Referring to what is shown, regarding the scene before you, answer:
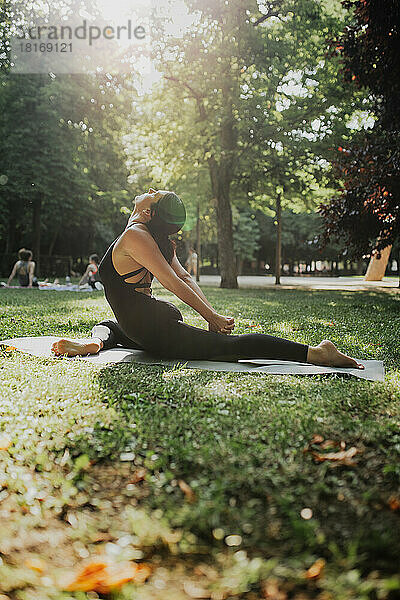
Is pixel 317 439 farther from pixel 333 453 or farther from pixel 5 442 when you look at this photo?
pixel 5 442

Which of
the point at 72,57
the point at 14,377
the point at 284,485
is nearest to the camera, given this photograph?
the point at 284,485

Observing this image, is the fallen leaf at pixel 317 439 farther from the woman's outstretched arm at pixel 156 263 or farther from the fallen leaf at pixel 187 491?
the woman's outstretched arm at pixel 156 263

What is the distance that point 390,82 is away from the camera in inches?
434

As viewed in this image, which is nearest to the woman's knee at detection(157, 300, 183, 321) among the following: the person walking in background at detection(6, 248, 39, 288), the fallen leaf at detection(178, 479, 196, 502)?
the fallen leaf at detection(178, 479, 196, 502)

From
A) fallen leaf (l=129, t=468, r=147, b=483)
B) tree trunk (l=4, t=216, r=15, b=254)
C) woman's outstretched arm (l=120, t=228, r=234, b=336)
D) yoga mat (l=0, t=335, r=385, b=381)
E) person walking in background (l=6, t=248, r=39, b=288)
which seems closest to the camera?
fallen leaf (l=129, t=468, r=147, b=483)

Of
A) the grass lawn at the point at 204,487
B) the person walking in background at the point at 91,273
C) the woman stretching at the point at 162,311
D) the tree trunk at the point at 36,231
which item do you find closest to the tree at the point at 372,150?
the woman stretching at the point at 162,311

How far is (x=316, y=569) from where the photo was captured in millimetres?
1552

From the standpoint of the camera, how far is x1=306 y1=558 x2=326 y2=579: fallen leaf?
153cm

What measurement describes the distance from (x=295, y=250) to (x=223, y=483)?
60.0 meters

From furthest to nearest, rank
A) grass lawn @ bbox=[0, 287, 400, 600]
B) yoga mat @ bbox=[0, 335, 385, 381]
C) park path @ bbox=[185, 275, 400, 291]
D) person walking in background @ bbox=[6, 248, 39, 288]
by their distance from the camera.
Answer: park path @ bbox=[185, 275, 400, 291], person walking in background @ bbox=[6, 248, 39, 288], yoga mat @ bbox=[0, 335, 385, 381], grass lawn @ bbox=[0, 287, 400, 600]

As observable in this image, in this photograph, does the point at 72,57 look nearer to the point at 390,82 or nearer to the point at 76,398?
the point at 390,82

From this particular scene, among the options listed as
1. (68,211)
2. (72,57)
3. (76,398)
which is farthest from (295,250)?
(76,398)

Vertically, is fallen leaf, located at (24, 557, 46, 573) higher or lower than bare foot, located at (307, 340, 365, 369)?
lower

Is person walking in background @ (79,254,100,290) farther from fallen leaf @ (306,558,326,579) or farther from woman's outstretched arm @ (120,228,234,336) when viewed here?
fallen leaf @ (306,558,326,579)
